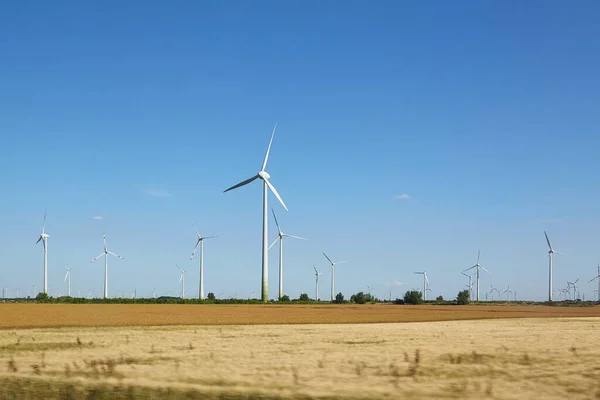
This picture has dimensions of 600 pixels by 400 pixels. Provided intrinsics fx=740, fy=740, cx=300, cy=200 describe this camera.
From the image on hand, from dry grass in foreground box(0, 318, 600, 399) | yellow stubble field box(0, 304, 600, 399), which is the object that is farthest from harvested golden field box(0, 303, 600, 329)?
dry grass in foreground box(0, 318, 600, 399)

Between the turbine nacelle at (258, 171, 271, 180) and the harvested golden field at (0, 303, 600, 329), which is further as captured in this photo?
the turbine nacelle at (258, 171, 271, 180)

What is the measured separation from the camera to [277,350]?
32.7 metres

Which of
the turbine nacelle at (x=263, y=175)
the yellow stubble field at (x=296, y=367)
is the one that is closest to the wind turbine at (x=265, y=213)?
the turbine nacelle at (x=263, y=175)

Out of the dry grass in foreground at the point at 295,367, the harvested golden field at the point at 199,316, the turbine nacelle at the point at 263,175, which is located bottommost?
the harvested golden field at the point at 199,316

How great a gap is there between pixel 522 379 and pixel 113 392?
1208cm

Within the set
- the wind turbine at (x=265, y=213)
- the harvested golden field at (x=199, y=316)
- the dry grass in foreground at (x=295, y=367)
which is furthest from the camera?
the wind turbine at (x=265, y=213)

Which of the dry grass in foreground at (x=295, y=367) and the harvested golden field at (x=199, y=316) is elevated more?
the dry grass in foreground at (x=295, y=367)

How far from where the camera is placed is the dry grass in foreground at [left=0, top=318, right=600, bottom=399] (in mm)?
20594

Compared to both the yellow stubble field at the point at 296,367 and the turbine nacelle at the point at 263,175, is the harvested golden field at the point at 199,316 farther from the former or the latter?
the turbine nacelle at the point at 263,175

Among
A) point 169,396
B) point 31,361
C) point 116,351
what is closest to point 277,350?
point 116,351

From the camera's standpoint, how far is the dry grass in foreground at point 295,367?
20.6 metres

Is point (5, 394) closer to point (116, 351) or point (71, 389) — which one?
point (71, 389)

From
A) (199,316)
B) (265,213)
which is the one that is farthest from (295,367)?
(265,213)

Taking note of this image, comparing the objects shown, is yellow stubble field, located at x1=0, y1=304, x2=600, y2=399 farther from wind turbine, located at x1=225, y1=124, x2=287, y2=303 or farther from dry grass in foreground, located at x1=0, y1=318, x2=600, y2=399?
wind turbine, located at x1=225, y1=124, x2=287, y2=303
